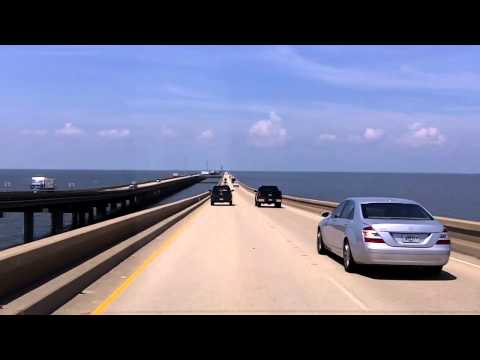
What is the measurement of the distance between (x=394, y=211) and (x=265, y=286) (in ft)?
12.6

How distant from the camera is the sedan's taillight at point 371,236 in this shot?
39.3 ft

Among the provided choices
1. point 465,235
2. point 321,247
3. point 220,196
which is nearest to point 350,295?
point 321,247

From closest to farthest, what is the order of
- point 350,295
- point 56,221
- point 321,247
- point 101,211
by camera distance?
point 350,295 → point 321,247 → point 56,221 → point 101,211

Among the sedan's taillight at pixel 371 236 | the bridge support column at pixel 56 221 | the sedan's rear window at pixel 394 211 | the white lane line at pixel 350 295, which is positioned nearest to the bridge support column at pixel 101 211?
the bridge support column at pixel 56 221

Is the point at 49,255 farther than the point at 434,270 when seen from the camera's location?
No

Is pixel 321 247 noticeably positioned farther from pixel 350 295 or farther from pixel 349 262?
pixel 350 295

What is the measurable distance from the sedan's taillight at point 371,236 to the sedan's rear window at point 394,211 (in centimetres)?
91

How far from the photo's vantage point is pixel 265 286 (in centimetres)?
1102

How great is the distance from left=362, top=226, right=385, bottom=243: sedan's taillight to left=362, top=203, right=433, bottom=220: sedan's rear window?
0.91 m

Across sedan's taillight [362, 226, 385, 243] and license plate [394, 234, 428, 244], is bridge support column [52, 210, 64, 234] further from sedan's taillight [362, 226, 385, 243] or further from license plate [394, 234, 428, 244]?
license plate [394, 234, 428, 244]

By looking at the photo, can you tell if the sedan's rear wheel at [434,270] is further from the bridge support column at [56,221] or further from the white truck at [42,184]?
the white truck at [42,184]
